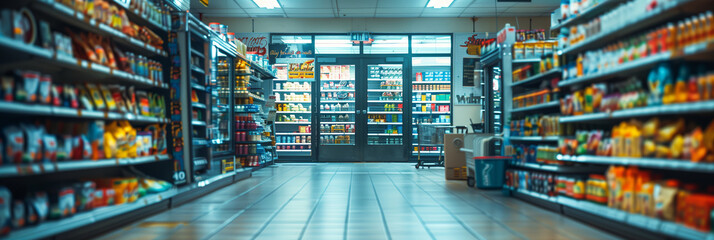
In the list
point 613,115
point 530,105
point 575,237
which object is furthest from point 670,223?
point 530,105

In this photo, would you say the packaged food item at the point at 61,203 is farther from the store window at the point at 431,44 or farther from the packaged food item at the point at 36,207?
the store window at the point at 431,44

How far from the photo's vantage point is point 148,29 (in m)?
4.49

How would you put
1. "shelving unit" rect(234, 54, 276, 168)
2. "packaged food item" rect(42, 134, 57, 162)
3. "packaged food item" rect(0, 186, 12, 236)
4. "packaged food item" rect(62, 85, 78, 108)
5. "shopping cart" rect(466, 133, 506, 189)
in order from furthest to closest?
"shelving unit" rect(234, 54, 276, 168) → "shopping cart" rect(466, 133, 506, 189) → "packaged food item" rect(62, 85, 78, 108) → "packaged food item" rect(42, 134, 57, 162) → "packaged food item" rect(0, 186, 12, 236)

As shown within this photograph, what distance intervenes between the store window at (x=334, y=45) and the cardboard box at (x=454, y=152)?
5435 millimetres

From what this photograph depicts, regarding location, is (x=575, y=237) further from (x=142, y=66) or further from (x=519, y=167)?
(x=142, y=66)

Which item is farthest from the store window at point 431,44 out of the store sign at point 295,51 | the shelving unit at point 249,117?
the shelving unit at point 249,117

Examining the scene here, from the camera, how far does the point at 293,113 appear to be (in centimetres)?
1233

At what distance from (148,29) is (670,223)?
418 cm

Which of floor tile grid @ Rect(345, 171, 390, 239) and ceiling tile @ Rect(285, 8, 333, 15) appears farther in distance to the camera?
ceiling tile @ Rect(285, 8, 333, 15)

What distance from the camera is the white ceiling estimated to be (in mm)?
10531

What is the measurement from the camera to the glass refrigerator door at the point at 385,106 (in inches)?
482

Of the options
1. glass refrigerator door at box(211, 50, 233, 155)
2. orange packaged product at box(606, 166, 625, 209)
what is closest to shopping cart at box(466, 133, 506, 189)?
orange packaged product at box(606, 166, 625, 209)

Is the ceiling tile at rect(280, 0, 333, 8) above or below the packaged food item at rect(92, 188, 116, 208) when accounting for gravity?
above

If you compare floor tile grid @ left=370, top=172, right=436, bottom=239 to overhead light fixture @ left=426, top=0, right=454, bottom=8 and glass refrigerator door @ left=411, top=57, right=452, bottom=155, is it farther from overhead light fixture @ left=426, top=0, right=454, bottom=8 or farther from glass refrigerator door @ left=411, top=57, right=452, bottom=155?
glass refrigerator door @ left=411, top=57, right=452, bottom=155
